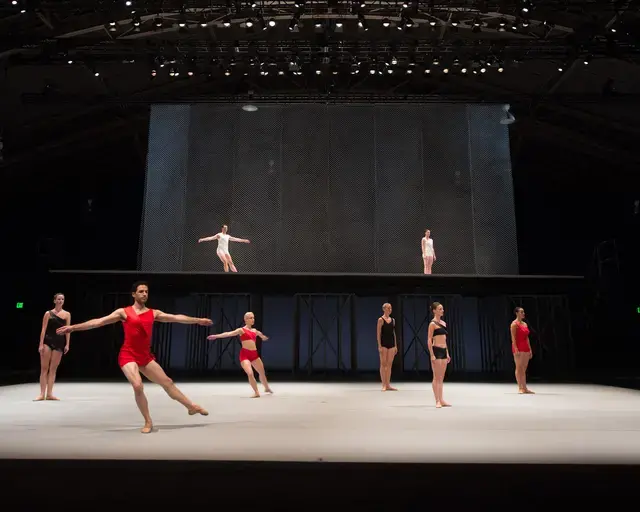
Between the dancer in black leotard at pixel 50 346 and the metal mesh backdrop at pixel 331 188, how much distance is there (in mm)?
8848

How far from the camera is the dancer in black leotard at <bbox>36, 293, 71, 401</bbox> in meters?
8.93

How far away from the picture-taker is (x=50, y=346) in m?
9.06

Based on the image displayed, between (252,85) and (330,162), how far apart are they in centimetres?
445

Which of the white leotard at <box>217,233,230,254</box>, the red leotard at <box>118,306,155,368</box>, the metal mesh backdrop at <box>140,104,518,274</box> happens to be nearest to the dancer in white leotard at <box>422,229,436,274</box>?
the metal mesh backdrop at <box>140,104,518,274</box>

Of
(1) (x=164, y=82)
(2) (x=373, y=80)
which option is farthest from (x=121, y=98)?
(2) (x=373, y=80)

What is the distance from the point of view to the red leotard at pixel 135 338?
16.9 feet

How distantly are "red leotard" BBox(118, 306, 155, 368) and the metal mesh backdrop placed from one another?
1263cm

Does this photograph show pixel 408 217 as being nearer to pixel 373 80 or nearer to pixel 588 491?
pixel 373 80

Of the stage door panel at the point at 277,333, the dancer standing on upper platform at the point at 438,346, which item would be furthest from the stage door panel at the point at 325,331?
the dancer standing on upper platform at the point at 438,346

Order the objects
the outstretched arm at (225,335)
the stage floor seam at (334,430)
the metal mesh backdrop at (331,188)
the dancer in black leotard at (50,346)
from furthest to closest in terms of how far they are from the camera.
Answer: the metal mesh backdrop at (331,188), the dancer in black leotard at (50,346), the outstretched arm at (225,335), the stage floor seam at (334,430)

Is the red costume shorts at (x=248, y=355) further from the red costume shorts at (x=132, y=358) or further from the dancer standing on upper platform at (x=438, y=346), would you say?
the red costume shorts at (x=132, y=358)

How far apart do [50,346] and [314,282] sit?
8112 millimetres

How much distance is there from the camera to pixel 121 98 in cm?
1795

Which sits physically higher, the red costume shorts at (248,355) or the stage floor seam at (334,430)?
the red costume shorts at (248,355)
